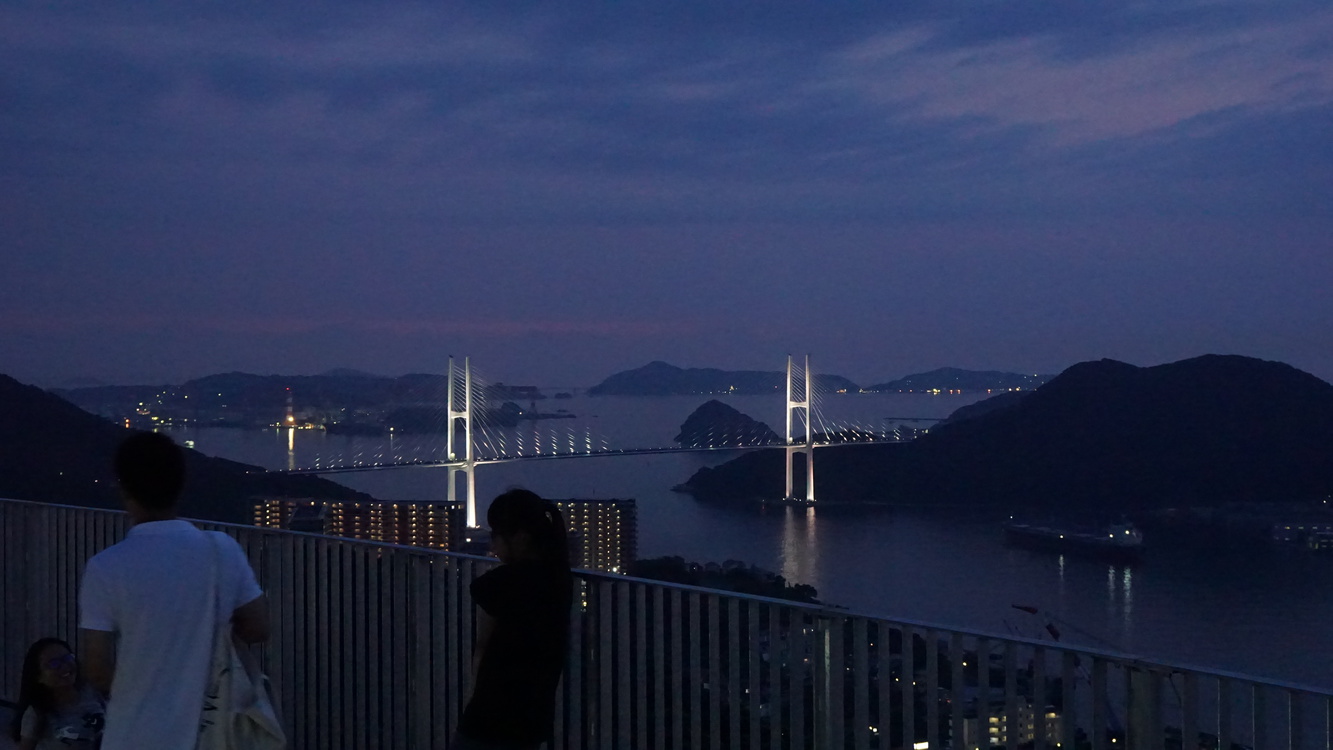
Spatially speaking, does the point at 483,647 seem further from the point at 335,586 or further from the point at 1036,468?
the point at 1036,468

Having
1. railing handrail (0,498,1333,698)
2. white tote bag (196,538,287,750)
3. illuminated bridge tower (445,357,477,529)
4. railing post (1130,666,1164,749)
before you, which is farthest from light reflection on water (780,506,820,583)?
white tote bag (196,538,287,750)

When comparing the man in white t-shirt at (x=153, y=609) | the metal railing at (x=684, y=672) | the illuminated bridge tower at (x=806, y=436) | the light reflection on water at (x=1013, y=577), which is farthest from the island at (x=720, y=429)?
the man in white t-shirt at (x=153, y=609)

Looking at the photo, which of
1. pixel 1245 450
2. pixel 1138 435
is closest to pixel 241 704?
pixel 1245 450

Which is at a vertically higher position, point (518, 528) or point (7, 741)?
point (518, 528)

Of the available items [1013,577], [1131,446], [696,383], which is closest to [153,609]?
[1013,577]

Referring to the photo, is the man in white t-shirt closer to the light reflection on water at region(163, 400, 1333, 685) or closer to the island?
the light reflection on water at region(163, 400, 1333, 685)

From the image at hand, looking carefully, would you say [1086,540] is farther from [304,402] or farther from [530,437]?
[530,437]

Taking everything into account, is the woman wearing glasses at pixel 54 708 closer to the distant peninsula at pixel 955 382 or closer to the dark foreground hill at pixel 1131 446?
the dark foreground hill at pixel 1131 446
